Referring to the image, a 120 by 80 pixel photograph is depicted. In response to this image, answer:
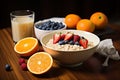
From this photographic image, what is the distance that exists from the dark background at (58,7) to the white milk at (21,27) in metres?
1.37

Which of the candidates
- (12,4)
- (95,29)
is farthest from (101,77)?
(12,4)

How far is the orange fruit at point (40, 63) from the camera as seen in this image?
90cm

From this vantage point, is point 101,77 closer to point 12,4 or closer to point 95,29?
point 95,29

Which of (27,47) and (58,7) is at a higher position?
(27,47)

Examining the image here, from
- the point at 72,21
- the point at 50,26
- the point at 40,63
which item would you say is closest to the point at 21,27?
the point at 50,26

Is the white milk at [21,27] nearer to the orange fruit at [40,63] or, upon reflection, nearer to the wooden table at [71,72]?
the wooden table at [71,72]

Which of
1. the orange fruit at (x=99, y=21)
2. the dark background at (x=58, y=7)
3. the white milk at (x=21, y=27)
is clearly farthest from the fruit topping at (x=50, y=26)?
the dark background at (x=58, y=7)

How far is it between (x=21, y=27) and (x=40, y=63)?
425 mm

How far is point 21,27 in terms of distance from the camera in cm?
129

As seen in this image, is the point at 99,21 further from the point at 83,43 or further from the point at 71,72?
the point at 71,72

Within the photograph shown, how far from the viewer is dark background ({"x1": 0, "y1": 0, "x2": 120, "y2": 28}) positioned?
2623 mm

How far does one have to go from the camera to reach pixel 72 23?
4.50ft

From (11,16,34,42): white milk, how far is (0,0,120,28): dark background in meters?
1.37

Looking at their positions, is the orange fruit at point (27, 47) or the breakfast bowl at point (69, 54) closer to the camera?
the breakfast bowl at point (69, 54)
